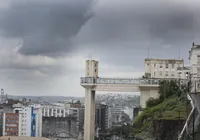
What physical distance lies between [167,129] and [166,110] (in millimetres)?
3240

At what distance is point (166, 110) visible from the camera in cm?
1605

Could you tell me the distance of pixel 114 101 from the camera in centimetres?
10694

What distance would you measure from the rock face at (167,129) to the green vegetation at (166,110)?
15 centimetres

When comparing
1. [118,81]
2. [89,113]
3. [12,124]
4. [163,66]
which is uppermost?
[163,66]

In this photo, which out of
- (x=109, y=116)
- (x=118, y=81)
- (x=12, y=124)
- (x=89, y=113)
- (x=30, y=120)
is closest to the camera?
(x=118, y=81)

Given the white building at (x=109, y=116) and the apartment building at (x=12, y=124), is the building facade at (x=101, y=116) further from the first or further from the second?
the apartment building at (x=12, y=124)

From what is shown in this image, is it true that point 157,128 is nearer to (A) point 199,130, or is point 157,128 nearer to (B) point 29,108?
(A) point 199,130

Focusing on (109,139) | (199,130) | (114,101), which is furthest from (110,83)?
(114,101)

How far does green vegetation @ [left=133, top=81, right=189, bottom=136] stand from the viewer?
13945 mm

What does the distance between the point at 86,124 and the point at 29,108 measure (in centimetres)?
4174

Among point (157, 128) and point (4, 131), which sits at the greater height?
point (157, 128)

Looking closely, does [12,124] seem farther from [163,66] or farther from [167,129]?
[167,129]

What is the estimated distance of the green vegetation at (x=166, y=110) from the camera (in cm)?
1395

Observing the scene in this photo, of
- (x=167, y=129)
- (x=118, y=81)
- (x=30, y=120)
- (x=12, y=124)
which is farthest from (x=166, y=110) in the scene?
(x=12, y=124)
